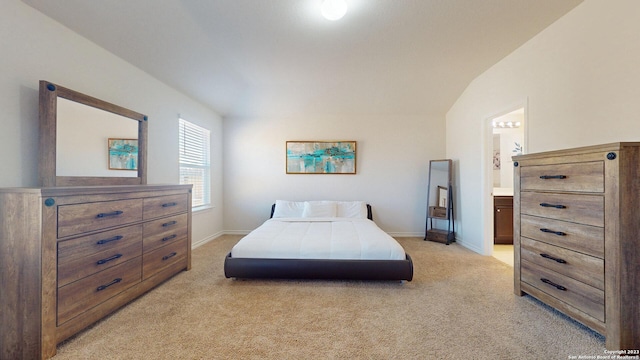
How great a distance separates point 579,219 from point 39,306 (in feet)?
11.7

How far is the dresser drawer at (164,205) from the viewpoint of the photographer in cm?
229

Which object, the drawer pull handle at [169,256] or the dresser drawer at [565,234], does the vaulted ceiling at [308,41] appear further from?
the drawer pull handle at [169,256]

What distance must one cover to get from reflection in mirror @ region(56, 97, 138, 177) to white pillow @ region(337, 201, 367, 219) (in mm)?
3079

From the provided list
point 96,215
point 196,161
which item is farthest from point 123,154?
point 196,161

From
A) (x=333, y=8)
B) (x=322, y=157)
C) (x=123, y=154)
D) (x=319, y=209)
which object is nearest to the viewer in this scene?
Answer: (x=333, y=8)

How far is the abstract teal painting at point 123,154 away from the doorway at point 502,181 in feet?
14.3

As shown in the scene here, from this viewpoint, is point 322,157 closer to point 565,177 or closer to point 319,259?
point 319,259

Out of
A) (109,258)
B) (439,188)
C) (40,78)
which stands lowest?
(109,258)

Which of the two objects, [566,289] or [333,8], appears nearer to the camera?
[566,289]

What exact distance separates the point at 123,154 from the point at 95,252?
113 cm

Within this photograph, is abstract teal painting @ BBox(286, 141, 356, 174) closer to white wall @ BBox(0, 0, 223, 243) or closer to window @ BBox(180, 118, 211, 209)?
window @ BBox(180, 118, 211, 209)

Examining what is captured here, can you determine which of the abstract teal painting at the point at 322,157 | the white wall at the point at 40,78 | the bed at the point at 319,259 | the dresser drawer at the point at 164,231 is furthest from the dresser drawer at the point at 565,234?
the white wall at the point at 40,78

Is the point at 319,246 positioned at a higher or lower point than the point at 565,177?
lower

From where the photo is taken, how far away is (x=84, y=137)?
2.10 metres
